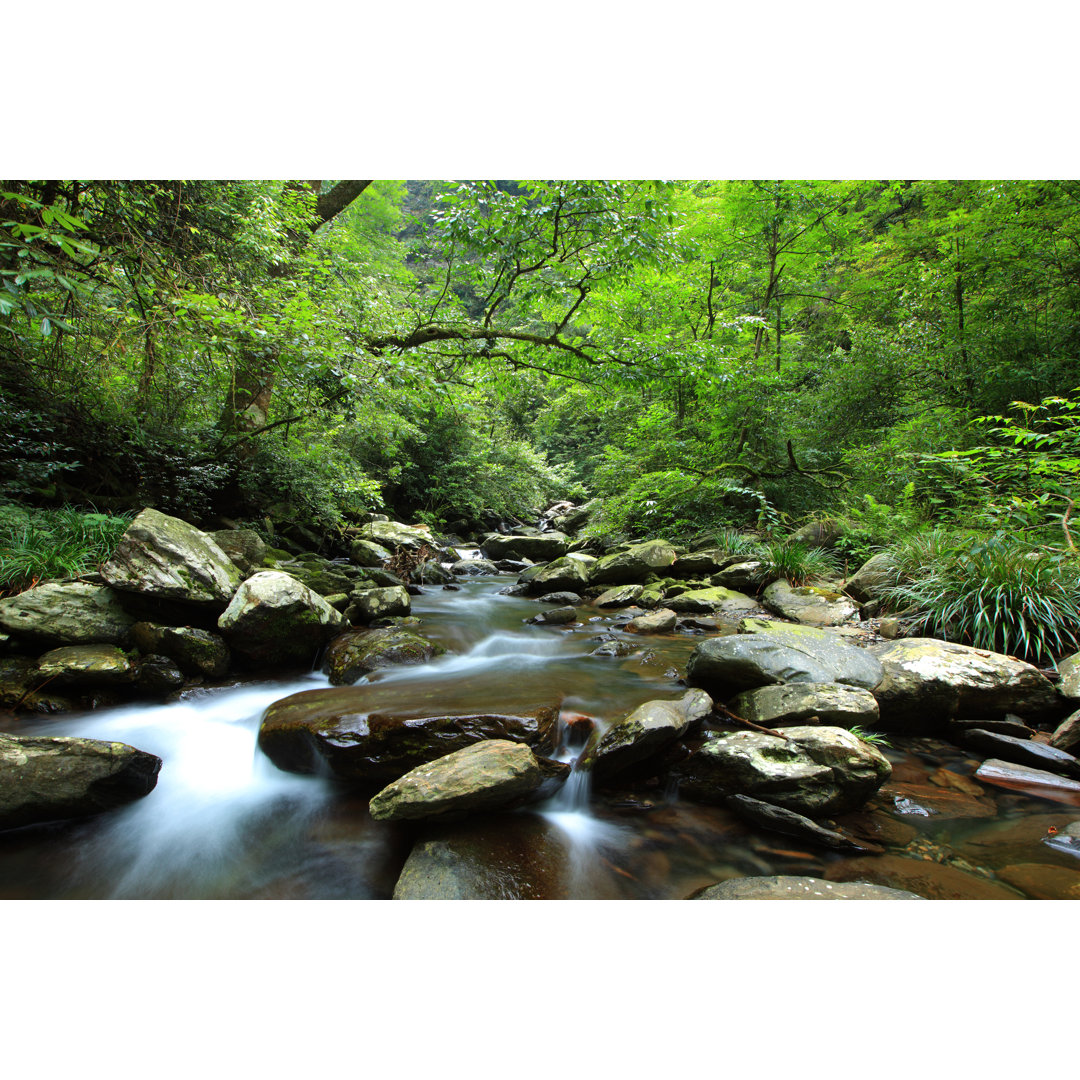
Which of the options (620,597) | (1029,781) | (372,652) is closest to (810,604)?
(620,597)

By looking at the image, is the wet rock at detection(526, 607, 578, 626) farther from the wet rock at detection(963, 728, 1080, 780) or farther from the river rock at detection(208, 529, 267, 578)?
the wet rock at detection(963, 728, 1080, 780)

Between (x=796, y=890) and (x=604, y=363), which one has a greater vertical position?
(x=604, y=363)

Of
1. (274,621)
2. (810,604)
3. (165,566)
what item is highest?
(165,566)

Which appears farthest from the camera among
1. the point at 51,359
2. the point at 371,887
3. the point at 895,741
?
the point at 51,359

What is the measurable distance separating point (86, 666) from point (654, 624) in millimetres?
5581

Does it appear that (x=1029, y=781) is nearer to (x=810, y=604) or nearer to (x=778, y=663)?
(x=778, y=663)

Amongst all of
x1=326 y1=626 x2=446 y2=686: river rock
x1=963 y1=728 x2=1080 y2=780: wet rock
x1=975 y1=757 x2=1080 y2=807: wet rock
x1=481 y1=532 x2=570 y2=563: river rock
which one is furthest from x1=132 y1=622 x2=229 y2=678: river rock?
x1=481 y1=532 x2=570 y2=563: river rock

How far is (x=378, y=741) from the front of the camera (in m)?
3.03

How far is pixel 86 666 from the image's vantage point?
3.78m

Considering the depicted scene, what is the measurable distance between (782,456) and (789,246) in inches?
174

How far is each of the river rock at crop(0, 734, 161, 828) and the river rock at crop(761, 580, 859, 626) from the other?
6.50 meters

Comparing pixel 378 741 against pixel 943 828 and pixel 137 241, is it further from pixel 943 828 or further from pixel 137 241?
pixel 137 241

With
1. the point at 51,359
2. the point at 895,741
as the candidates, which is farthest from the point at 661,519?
the point at 51,359

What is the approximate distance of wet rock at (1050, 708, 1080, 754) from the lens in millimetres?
3137
